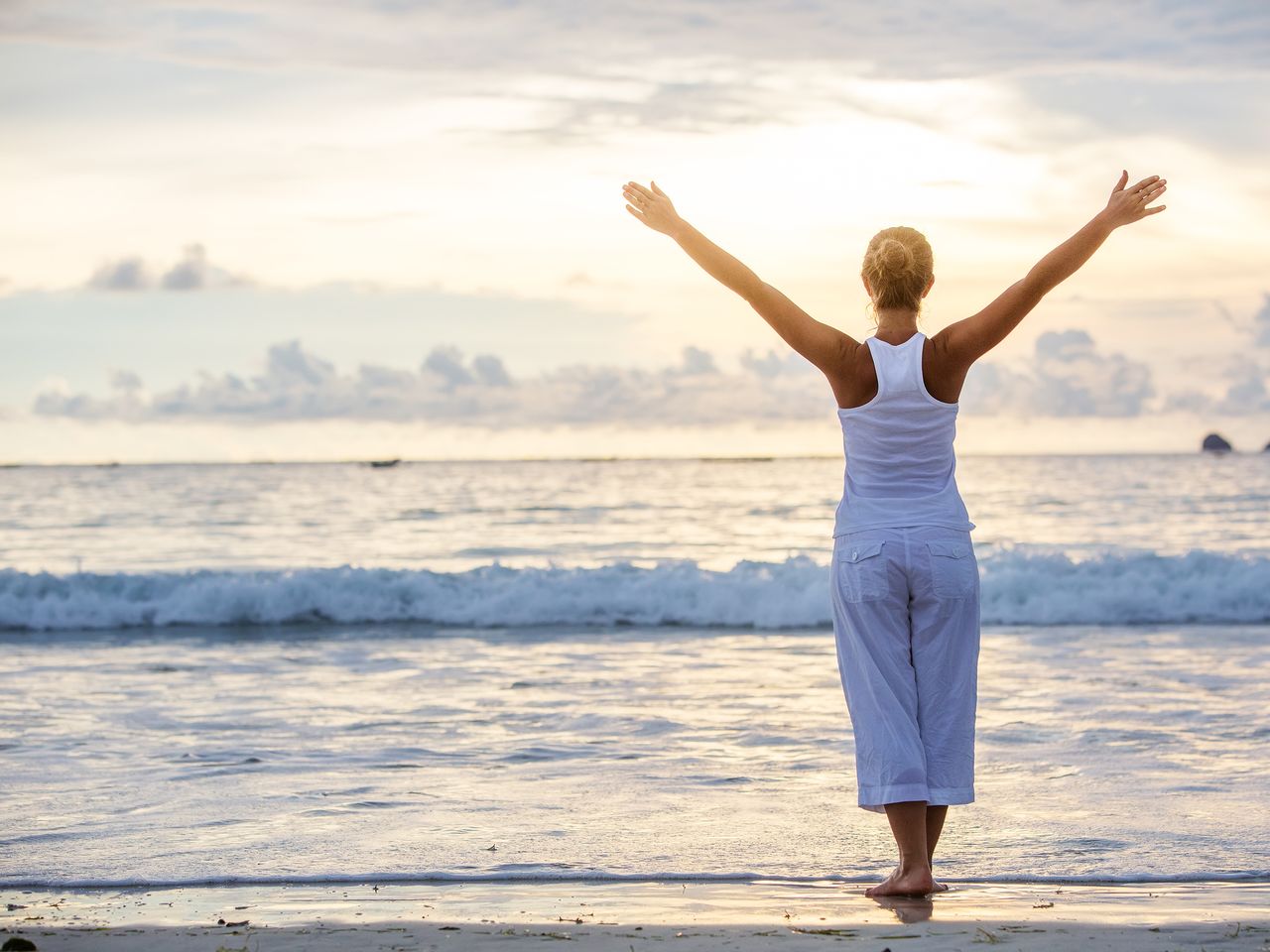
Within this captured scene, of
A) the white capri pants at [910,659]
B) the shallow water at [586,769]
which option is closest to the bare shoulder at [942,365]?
the white capri pants at [910,659]

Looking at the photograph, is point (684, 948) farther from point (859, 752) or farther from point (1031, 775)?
point (1031, 775)

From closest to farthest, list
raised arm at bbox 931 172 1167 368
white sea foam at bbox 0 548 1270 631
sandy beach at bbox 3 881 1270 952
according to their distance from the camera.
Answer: sandy beach at bbox 3 881 1270 952, raised arm at bbox 931 172 1167 368, white sea foam at bbox 0 548 1270 631

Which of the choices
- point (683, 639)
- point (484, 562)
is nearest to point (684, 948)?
point (683, 639)

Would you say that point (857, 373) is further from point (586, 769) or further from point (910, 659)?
point (586, 769)

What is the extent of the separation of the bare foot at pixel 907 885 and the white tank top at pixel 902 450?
117 cm

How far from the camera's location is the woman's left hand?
4.03 metres

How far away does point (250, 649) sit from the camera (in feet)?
44.2

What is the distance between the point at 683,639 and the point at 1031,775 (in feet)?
24.7

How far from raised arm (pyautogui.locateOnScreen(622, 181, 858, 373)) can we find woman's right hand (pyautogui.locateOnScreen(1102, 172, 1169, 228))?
0.91m

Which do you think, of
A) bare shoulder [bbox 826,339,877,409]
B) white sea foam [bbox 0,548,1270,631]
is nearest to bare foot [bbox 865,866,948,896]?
bare shoulder [bbox 826,339,877,409]

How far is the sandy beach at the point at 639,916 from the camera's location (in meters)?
3.67

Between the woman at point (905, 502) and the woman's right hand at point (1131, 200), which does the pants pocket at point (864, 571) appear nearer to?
the woman at point (905, 502)

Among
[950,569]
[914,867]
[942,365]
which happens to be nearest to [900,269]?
[942,365]

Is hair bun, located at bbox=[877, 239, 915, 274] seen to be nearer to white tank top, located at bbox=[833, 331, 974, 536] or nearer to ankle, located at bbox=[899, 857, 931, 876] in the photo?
white tank top, located at bbox=[833, 331, 974, 536]
